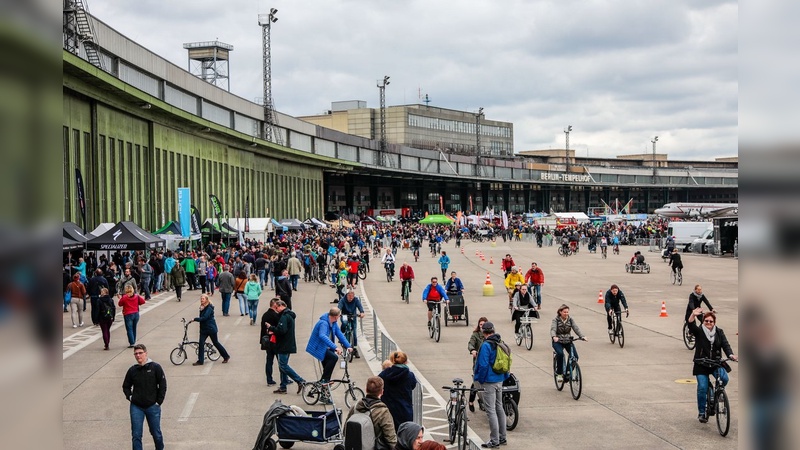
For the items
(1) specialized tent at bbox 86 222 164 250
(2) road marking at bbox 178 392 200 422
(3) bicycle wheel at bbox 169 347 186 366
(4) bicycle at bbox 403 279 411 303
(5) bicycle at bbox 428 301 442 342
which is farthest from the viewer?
(4) bicycle at bbox 403 279 411 303

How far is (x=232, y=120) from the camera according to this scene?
80.6 metres

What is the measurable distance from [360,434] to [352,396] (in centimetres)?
545

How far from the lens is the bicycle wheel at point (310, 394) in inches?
575

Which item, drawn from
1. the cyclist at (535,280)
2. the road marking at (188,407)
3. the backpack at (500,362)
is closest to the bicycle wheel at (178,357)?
the road marking at (188,407)

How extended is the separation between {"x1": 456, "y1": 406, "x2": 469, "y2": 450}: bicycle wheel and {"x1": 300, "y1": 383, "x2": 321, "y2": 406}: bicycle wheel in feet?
11.0

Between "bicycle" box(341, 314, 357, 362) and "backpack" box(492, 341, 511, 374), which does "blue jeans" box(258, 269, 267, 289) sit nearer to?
"bicycle" box(341, 314, 357, 362)

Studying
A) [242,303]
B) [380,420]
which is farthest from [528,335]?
[380,420]

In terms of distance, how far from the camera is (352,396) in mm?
14602

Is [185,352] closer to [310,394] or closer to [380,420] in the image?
[310,394]

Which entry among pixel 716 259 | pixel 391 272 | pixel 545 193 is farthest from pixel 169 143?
pixel 545 193

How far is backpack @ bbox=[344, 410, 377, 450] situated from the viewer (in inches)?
363

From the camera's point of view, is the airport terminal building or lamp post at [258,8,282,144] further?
lamp post at [258,8,282,144]

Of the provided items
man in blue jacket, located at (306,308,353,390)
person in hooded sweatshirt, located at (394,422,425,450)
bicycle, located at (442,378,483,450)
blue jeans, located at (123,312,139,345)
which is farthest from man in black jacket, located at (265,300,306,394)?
person in hooded sweatshirt, located at (394,422,425,450)
